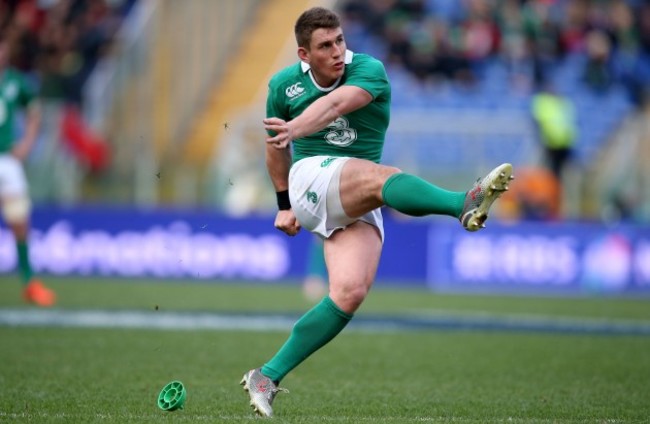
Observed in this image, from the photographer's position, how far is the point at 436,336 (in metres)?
11.6

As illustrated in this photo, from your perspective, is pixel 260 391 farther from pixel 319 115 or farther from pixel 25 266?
pixel 25 266

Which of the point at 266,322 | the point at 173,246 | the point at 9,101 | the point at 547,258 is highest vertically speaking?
the point at 9,101

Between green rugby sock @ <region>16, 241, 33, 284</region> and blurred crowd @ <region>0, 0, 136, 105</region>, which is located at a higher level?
blurred crowd @ <region>0, 0, 136, 105</region>

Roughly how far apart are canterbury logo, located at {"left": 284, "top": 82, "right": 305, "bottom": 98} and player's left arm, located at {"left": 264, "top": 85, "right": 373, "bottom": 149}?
333 millimetres

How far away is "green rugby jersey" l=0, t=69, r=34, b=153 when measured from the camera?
45.2 ft

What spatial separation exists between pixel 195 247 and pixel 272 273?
1315mm

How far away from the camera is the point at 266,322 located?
1241cm

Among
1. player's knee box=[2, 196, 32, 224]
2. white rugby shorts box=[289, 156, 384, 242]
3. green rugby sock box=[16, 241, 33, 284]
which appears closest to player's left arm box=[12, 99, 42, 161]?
player's knee box=[2, 196, 32, 224]

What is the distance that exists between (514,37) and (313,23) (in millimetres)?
17251

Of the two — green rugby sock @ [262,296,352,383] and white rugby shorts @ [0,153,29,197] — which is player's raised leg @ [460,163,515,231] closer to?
green rugby sock @ [262,296,352,383]

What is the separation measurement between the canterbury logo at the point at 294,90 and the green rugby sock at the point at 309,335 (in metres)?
1.22

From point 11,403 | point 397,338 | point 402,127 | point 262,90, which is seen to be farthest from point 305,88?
point 262,90

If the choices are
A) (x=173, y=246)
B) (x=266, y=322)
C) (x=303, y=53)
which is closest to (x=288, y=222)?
(x=303, y=53)

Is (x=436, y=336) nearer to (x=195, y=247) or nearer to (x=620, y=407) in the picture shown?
(x=620, y=407)
